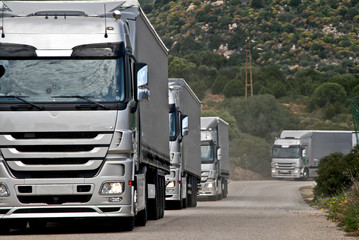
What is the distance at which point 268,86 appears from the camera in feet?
371

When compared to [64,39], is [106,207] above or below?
below

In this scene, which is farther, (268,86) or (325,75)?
(325,75)

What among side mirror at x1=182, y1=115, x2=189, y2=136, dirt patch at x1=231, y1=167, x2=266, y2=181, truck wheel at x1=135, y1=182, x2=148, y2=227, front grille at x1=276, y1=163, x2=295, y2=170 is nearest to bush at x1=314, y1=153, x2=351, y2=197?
side mirror at x1=182, y1=115, x2=189, y2=136

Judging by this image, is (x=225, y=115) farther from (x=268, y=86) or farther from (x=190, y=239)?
(x=190, y=239)

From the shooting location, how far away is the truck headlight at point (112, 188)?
14711 mm

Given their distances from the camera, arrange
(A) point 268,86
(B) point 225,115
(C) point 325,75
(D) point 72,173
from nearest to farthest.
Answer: (D) point 72,173 → (B) point 225,115 → (A) point 268,86 → (C) point 325,75

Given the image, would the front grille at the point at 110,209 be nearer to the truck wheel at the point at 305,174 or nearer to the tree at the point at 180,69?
the truck wheel at the point at 305,174

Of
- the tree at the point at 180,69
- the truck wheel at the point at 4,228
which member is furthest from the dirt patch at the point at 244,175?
the truck wheel at the point at 4,228

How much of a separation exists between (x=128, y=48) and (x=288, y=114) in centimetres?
8566

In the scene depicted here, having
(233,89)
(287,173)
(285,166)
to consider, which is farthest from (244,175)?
(233,89)

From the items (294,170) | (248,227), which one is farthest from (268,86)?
(248,227)

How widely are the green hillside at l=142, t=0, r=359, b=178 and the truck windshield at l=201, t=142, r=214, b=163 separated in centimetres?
4113

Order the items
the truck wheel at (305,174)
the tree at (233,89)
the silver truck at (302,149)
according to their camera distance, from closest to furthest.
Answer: the silver truck at (302,149), the truck wheel at (305,174), the tree at (233,89)

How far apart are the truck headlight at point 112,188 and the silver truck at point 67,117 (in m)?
0.02
